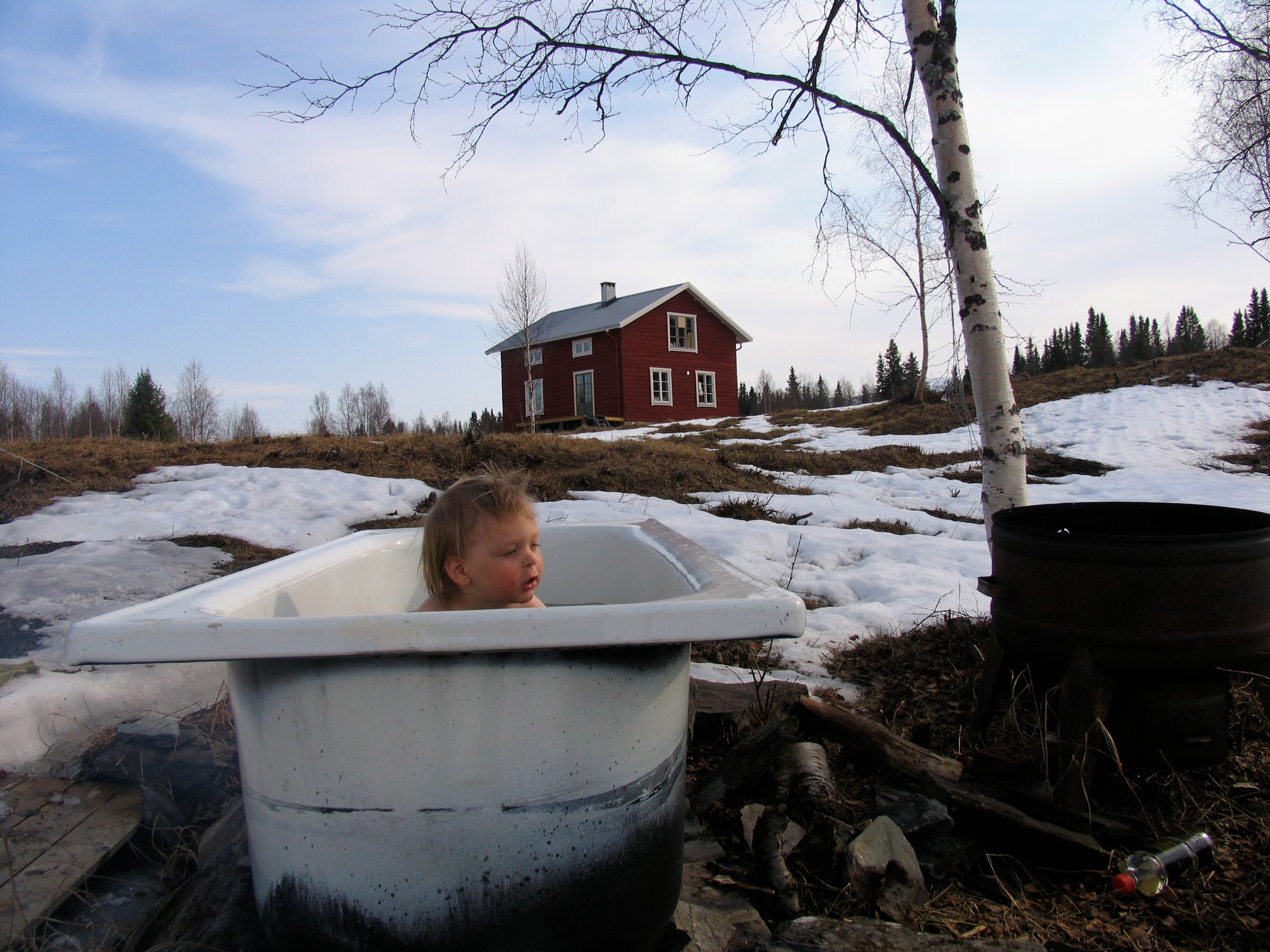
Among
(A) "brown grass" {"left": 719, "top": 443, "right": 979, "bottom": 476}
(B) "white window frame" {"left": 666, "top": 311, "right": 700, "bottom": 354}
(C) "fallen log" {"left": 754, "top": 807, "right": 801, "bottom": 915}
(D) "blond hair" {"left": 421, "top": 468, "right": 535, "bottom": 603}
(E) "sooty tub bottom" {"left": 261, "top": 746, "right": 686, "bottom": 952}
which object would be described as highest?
(B) "white window frame" {"left": 666, "top": 311, "right": 700, "bottom": 354}

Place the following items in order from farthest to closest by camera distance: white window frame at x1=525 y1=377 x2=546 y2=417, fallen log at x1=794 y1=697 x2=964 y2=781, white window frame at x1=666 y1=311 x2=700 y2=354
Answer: white window frame at x1=525 y1=377 x2=546 y2=417
white window frame at x1=666 y1=311 x2=700 y2=354
fallen log at x1=794 y1=697 x2=964 y2=781

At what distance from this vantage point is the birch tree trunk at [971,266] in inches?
119

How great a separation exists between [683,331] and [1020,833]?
2495 cm

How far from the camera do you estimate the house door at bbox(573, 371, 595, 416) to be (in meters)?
25.1

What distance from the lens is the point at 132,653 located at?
3.86 ft

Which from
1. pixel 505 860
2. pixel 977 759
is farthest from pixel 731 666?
pixel 505 860

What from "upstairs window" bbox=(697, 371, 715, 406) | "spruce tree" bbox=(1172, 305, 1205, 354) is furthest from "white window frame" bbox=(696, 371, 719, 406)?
"spruce tree" bbox=(1172, 305, 1205, 354)

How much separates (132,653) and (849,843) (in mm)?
1514

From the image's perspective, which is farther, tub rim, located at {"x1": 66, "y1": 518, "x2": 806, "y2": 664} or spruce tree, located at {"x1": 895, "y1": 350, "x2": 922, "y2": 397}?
spruce tree, located at {"x1": 895, "y1": 350, "x2": 922, "y2": 397}

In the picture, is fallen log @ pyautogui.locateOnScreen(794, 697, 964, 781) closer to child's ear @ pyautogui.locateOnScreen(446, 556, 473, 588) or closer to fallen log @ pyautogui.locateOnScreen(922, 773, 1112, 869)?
fallen log @ pyautogui.locateOnScreen(922, 773, 1112, 869)

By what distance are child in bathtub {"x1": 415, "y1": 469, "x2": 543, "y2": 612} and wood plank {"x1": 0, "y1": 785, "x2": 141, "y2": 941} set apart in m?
0.97

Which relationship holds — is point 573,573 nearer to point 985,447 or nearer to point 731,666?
point 731,666

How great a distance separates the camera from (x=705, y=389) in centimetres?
2673

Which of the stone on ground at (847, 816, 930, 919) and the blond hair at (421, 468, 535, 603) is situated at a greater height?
the blond hair at (421, 468, 535, 603)
